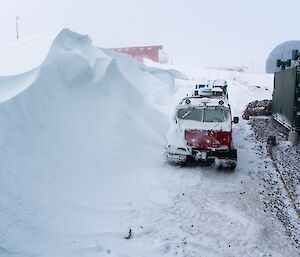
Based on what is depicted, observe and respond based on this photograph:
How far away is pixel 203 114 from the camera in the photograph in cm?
1145

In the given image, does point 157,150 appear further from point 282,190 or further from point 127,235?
point 127,235

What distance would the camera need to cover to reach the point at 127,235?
6617 mm

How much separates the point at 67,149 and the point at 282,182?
5.99 metres

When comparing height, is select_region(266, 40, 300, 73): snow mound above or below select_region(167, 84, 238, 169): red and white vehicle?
below

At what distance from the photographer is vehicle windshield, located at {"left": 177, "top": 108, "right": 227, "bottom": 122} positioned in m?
11.3

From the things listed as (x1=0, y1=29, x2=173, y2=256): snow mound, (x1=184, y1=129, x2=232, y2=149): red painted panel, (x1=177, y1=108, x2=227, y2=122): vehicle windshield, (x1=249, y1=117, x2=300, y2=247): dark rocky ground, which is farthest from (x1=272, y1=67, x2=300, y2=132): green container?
(x1=0, y1=29, x2=173, y2=256): snow mound

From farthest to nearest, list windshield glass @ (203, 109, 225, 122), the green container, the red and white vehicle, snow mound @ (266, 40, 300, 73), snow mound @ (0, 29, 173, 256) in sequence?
1. snow mound @ (266, 40, 300, 73)
2. the green container
3. windshield glass @ (203, 109, 225, 122)
4. the red and white vehicle
5. snow mound @ (0, 29, 173, 256)

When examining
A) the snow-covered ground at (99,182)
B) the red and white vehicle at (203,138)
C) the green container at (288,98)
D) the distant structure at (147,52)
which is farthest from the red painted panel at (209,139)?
the distant structure at (147,52)

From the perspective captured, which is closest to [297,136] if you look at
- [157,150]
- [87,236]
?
[157,150]

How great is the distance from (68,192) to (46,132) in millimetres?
2065

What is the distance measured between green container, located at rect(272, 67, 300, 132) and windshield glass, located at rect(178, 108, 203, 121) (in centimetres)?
428

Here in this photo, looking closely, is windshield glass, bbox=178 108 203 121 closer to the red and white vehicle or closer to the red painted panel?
the red and white vehicle

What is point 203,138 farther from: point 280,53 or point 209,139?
point 280,53

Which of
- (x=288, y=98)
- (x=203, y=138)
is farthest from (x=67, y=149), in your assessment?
(x=288, y=98)
